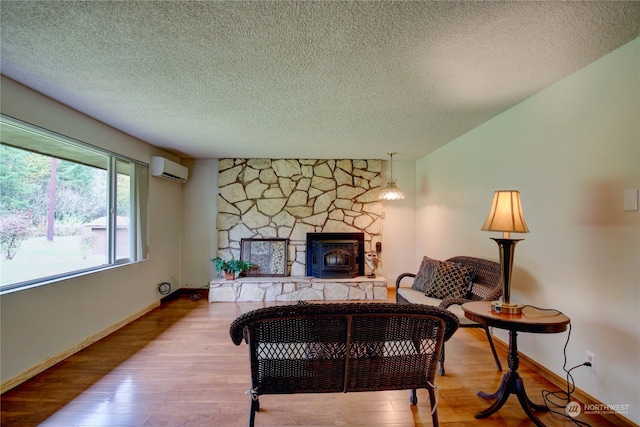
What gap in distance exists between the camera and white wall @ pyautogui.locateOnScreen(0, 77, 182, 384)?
2223mm

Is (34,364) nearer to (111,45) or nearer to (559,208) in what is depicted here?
(111,45)

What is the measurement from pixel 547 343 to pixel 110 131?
191 inches

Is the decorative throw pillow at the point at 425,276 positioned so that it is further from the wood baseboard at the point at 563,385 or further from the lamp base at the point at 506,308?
the lamp base at the point at 506,308

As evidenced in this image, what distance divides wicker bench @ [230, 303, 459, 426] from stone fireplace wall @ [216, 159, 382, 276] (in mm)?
3419

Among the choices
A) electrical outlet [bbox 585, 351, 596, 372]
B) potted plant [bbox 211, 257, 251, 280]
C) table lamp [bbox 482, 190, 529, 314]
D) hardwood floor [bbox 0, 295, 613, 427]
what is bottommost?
hardwood floor [bbox 0, 295, 613, 427]

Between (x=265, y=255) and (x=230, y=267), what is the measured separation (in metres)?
0.63

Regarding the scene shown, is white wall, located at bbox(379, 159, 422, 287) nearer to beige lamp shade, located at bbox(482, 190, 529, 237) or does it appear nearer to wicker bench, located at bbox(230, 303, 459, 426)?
beige lamp shade, located at bbox(482, 190, 529, 237)

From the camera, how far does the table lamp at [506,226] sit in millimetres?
1895

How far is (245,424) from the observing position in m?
1.84

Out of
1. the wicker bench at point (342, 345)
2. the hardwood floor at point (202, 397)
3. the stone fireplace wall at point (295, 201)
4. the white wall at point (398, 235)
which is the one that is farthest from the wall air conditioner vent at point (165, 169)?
the white wall at point (398, 235)

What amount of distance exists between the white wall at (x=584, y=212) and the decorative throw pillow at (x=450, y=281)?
1.29ft

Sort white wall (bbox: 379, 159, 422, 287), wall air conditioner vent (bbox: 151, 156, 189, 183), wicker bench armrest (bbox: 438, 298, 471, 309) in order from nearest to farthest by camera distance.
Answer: wicker bench armrest (bbox: 438, 298, 471, 309), wall air conditioner vent (bbox: 151, 156, 189, 183), white wall (bbox: 379, 159, 422, 287)

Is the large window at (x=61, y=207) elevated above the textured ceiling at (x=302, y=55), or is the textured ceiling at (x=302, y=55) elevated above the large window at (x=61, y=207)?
the textured ceiling at (x=302, y=55)

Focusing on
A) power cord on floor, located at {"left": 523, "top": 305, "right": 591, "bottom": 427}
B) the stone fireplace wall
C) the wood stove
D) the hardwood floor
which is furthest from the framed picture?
power cord on floor, located at {"left": 523, "top": 305, "right": 591, "bottom": 427}
